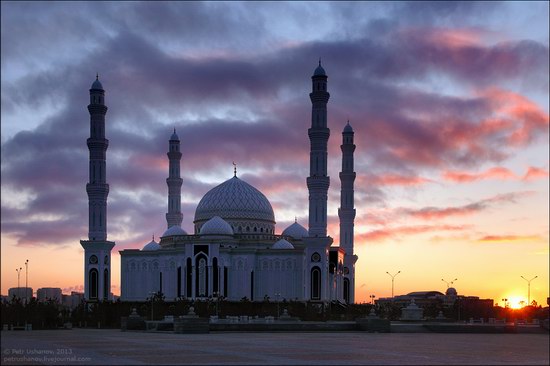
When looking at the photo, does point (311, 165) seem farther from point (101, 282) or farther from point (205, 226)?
point (101, 282)

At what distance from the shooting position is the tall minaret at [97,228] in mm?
106750

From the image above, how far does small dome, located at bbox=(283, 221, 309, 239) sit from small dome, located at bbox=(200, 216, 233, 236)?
13253 mm

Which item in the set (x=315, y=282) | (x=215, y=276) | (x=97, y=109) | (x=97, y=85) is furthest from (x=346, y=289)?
(x=97, y=85)

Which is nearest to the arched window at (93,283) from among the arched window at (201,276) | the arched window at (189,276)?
the arched window at (189,276)

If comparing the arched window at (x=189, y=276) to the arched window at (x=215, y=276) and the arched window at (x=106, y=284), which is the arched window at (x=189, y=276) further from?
the arched window at (x=106, y=284)

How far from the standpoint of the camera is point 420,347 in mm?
39406

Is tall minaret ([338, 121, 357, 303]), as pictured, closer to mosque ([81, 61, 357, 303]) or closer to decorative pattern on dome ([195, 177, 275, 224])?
mosque ([81, 61, 357, 303])

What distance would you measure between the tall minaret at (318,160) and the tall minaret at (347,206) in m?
15.6

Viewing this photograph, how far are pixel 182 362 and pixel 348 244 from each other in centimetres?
8716

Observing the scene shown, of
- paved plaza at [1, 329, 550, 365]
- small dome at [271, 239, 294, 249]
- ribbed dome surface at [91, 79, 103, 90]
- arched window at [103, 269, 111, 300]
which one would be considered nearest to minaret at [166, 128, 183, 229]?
arched window at [103, 269, 111, 300]

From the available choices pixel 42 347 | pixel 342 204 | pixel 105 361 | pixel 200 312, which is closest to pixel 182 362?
pixel 105 361

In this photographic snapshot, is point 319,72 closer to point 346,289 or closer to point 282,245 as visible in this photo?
point 282,245

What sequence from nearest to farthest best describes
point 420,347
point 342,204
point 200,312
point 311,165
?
point 420,347, point 200,312, point 311,165, point 342,204

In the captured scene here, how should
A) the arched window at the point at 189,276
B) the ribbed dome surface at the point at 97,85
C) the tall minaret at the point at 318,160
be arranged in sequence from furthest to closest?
the ribbed dome surface at the point at 97,85 → the arched window at the point at 189,276 → the tall minaret at the point at 318,160
